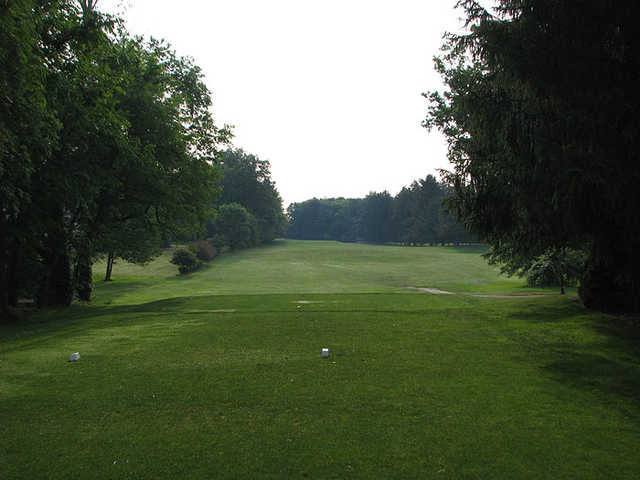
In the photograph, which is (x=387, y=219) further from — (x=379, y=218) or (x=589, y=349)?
(x=589, y=349)

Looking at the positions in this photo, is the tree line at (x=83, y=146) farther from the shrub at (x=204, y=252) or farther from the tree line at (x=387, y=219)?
the tree line at (x=387, y=219)

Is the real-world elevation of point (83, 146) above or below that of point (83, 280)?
above

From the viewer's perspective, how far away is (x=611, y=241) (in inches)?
484

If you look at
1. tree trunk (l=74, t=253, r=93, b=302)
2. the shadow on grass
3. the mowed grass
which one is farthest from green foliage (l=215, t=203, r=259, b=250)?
the shadow on grass

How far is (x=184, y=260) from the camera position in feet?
162

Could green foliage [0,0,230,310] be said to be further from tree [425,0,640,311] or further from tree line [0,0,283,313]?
tree [425,0,640,311]

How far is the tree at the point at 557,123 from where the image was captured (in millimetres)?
9344

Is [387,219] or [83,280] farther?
[387,219]

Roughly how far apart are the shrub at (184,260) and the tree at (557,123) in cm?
4180

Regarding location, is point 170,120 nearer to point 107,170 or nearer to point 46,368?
point 107,170

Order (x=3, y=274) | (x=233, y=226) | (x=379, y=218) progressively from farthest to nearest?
1. (x=379, y=218)
2. (x=233, y=226)
3. (x=3, y=274)

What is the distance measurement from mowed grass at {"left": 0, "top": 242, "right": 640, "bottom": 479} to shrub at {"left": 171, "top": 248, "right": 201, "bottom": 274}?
37.2 m

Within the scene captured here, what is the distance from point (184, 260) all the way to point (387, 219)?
82054 millimetres

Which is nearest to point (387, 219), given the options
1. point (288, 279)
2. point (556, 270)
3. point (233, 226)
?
point (233, 226)
